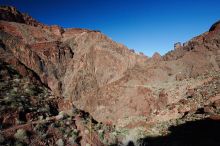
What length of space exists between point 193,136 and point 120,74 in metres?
36.5

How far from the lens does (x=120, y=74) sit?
179 feet

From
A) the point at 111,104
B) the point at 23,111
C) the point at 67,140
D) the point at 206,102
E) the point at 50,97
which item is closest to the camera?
the point at 67,140

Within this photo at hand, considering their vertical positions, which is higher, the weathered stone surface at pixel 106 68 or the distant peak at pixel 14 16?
the distant peak at pixel 14 16

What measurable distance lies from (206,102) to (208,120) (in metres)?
5.95

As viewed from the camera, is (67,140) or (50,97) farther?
(50,97)

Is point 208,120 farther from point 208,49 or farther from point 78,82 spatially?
point 78,82

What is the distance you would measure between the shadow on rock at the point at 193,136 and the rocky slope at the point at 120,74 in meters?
1.41

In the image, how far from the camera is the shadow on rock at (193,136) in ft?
55.3

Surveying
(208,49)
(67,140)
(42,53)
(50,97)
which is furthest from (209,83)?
(42,53)

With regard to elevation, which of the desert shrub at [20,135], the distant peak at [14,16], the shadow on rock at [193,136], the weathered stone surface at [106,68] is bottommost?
the shadow on rock at [193,136]

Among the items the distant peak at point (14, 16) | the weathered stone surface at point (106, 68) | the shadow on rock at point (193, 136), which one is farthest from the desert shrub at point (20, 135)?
the distant peak at point (14, 16)

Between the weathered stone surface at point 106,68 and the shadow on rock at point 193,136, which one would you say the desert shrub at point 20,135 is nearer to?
the shadow on rock at point 193,136

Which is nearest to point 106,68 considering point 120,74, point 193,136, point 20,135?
point 120,74

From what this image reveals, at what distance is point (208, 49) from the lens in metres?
41.0
